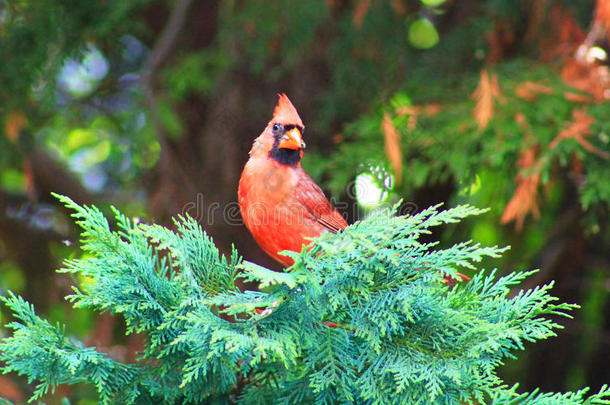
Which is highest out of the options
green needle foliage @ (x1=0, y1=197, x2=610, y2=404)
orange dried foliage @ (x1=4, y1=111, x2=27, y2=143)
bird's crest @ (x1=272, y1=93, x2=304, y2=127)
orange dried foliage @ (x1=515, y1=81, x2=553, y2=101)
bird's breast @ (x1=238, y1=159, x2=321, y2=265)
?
orange dried foliage @ (x1=515, y1=81, x2=553, y2=101)

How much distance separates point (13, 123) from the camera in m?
3.49

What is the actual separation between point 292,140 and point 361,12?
1.16 meters

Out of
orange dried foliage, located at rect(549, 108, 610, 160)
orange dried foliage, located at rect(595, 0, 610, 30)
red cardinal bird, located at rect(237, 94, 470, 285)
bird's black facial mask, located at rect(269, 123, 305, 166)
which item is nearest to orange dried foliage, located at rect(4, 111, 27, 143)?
red cardinal bird, located at rect(237, 94, 470, 285)

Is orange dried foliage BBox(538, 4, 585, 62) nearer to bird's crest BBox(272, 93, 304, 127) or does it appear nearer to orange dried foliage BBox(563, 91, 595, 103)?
orange dried foliage BBox(563, 91, 595, 103)

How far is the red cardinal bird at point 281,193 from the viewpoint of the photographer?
8.18 ft

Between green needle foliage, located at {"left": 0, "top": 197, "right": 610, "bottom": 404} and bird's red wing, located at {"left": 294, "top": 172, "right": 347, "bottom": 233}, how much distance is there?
1104 mm

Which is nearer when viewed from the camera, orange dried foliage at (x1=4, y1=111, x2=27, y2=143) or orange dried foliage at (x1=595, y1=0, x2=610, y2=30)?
orange dried foliage at (x1=595, y1=0, x2=610, y2=30)

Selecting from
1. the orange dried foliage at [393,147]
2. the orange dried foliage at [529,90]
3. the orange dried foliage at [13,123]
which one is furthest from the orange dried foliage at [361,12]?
the orange dried foliage at [13,123]

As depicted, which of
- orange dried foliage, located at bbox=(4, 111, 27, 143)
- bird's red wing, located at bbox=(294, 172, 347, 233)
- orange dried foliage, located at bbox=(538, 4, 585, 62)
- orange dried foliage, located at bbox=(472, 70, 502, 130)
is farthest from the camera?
orange dried foliage, located at bbox=(4, 111, 27, 143)

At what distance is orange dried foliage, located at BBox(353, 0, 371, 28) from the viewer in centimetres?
334

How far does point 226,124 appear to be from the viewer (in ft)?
13.0

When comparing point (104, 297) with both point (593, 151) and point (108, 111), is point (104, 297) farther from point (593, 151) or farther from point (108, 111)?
point (108, 111)

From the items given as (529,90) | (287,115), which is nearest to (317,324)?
(287,115)

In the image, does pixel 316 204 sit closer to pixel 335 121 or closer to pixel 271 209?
pixel 271 209
